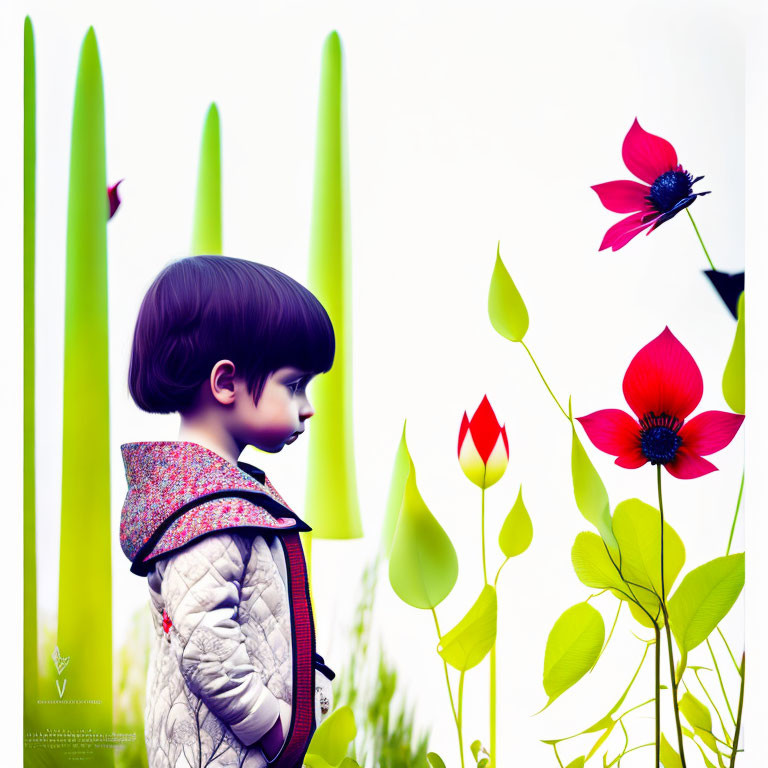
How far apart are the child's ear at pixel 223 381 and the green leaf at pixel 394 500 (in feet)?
1.11

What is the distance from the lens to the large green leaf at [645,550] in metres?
1.19

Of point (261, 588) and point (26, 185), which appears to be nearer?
point (261, 588)

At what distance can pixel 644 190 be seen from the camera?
1.23 meters

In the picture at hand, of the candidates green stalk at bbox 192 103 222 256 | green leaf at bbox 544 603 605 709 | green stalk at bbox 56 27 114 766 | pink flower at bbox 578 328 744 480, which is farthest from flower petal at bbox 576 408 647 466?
green stalk at bbox 56 27 114 766

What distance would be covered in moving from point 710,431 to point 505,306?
18.4 inches

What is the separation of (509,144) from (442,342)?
408 millimetres

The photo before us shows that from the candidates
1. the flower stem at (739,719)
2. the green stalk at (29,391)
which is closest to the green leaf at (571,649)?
the flower stem at (739,719)

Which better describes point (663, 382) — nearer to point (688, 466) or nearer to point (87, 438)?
point (688, 466)

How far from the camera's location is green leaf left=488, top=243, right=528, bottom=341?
1.22 metres

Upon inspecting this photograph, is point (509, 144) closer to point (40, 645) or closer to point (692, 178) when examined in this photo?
point (692, 178)

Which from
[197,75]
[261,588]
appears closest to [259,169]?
[197,75]

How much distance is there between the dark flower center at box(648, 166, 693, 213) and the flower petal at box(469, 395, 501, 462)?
0.52 meters

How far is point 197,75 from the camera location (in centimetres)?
120

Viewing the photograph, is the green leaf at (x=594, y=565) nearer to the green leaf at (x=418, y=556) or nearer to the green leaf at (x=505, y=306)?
the green leaf at (x=418, y=556)
